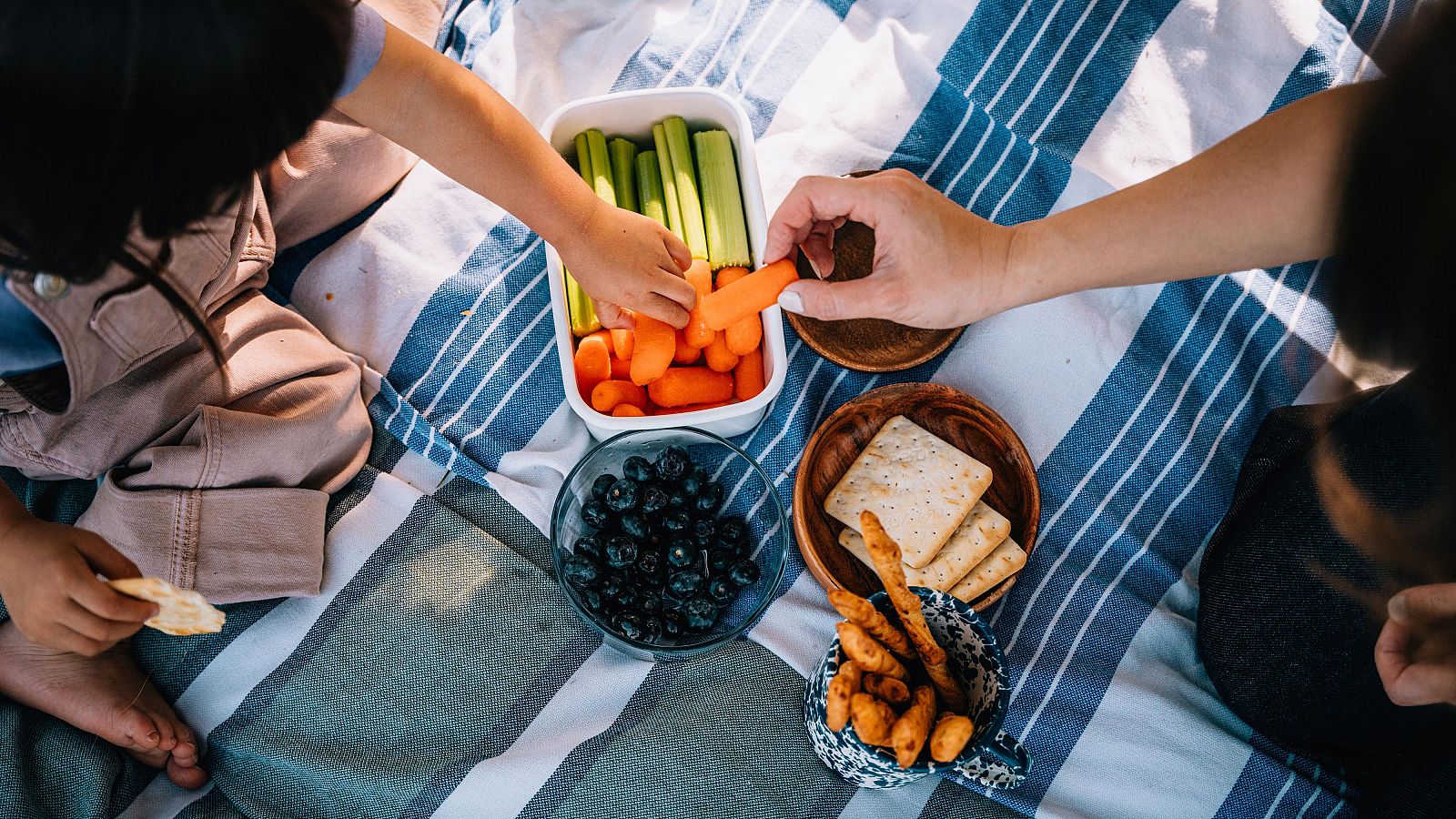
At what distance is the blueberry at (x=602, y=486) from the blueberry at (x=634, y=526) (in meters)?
0.04

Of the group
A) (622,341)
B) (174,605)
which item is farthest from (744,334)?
(174,605)

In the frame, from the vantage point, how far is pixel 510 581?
1.13 metres

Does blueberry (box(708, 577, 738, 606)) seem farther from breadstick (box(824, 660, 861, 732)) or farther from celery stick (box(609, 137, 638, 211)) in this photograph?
celery stick (box(609, 137, 638, 211))

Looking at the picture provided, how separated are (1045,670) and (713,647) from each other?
0.40 meters

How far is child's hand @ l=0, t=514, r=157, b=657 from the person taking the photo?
85cm

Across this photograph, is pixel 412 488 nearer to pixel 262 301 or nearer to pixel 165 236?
pixel 262 301

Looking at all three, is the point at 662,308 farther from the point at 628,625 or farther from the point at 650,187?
the point at 628,625

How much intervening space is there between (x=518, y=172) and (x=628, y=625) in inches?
19.9

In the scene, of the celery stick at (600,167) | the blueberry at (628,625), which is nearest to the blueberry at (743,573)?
the blueberry at (628,625)

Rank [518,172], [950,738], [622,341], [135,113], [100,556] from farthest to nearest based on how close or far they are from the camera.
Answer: [622,341] → [518,172] → [100,556] → [950,738] → [135,113]

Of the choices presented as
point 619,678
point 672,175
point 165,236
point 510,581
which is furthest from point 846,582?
point 165,236

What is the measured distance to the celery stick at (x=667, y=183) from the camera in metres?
1.15

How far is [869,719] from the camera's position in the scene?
0.79 metres

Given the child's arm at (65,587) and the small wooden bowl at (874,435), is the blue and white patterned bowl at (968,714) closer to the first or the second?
the small wooden bowl at (874,435)
